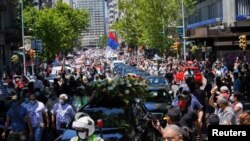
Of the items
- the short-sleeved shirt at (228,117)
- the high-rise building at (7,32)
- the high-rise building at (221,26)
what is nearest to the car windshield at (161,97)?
the short-sleeved shirt at (228,117)

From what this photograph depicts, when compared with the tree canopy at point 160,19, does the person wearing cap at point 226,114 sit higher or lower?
lower

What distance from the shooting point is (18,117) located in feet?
43.8

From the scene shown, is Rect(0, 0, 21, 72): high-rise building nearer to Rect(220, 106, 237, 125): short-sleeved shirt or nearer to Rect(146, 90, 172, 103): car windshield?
Rect(146, 90, 172, 103): car windshield

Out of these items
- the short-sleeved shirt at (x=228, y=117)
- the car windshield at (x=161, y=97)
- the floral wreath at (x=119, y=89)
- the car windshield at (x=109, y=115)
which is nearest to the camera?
the short-sleeved shirt at (x=228, y=117)

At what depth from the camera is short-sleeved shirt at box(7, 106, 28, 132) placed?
1334cm

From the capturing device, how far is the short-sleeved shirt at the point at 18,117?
43.8ft

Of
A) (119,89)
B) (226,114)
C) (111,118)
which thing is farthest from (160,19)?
(226,114)

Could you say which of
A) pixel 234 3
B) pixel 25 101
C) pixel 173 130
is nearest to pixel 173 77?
pixel 234 3

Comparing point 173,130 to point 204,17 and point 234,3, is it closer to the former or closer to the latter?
point 234,3

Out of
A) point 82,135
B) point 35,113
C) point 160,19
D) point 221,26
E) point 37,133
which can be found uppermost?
point 160,19

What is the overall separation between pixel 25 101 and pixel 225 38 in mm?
47496

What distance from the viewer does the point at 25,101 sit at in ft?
46.3

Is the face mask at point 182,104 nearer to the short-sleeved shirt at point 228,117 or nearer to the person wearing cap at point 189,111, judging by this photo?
the person wearing cap at point 189,111

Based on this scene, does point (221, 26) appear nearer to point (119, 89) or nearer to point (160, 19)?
point (160, 19)
